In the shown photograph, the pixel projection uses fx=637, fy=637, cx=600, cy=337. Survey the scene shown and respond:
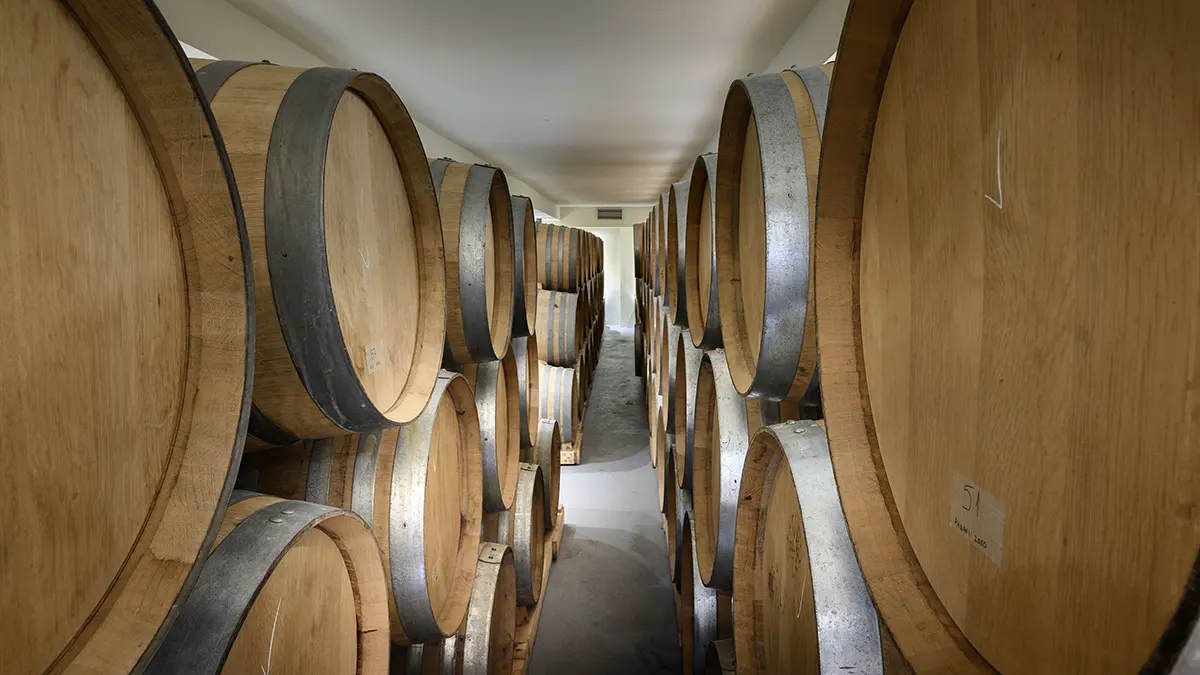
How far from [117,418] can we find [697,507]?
204 cm

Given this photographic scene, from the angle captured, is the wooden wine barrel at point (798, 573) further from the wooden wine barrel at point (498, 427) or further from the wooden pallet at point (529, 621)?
the wooden pallet at point (529, 621)

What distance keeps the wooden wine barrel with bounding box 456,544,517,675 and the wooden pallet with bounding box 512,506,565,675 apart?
0.40 ft

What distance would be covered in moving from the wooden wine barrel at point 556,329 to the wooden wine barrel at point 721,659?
3456 mm

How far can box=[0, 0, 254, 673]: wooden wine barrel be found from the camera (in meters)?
0.59

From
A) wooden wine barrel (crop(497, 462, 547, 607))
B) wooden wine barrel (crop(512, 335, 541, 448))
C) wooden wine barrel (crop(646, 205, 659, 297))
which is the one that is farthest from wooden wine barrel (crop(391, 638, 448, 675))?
wooden wine barrel (crop(646, 205, 659, 297))

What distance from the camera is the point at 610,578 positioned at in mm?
4020

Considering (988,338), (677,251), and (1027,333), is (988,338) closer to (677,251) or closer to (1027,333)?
(1027,333)

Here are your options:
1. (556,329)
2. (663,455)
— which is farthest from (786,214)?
(556,329)

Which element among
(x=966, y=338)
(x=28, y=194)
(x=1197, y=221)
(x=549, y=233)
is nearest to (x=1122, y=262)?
(x=1197, y=221)

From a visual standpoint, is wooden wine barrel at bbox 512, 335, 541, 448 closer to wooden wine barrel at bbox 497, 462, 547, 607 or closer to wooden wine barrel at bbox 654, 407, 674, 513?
wooden wine barrel at bbox 497, 462, 547, 607

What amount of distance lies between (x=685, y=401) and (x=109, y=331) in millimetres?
2555

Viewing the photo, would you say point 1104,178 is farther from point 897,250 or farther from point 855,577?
point 855,577

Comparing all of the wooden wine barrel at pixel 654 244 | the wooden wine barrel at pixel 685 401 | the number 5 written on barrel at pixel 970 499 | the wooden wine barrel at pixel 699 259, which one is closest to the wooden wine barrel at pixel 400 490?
the wooden wine barrel at pixel 699 259

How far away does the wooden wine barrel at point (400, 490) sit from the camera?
1562 millimetres
